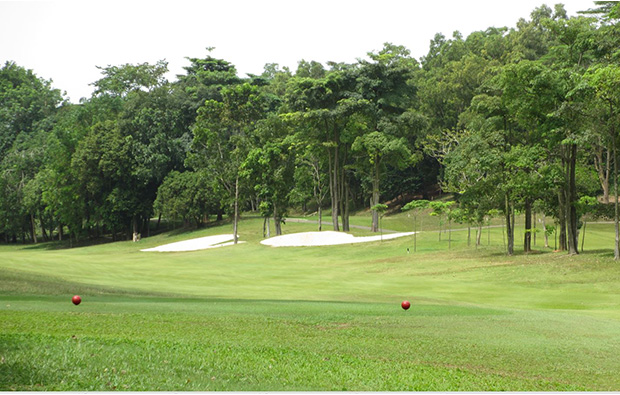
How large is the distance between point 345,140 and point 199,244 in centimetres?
2169

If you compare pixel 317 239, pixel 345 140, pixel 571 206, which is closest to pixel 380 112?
pixel 345 140

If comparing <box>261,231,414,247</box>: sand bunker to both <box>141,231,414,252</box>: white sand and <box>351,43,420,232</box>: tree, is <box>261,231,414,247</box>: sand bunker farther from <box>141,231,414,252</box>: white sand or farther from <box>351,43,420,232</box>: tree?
<box>351,43,420,232</box>: tree

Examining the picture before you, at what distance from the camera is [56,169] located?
8950 centimetres

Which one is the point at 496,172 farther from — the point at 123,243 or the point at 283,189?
the point at 123,243

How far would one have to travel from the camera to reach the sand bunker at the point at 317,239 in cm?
6019

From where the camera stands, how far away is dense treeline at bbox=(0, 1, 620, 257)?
1427 inches

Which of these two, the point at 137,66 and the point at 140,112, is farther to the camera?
the point at 137,66

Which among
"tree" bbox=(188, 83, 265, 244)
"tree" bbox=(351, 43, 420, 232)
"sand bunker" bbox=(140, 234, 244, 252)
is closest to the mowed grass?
"tree" bbox=(351, 43, 420, 232)

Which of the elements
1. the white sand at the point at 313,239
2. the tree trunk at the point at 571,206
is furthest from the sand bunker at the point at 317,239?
the tree trunk at the point at 571,206

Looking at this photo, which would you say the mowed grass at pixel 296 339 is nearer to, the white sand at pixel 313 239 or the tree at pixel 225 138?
the white sand at pixel 313 239

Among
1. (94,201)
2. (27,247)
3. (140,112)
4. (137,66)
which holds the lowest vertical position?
(27,247)

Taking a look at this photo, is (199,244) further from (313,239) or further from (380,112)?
(380,112)

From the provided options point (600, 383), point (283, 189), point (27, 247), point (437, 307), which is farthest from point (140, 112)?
point (600, 383)

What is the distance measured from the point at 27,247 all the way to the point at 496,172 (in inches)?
3148
